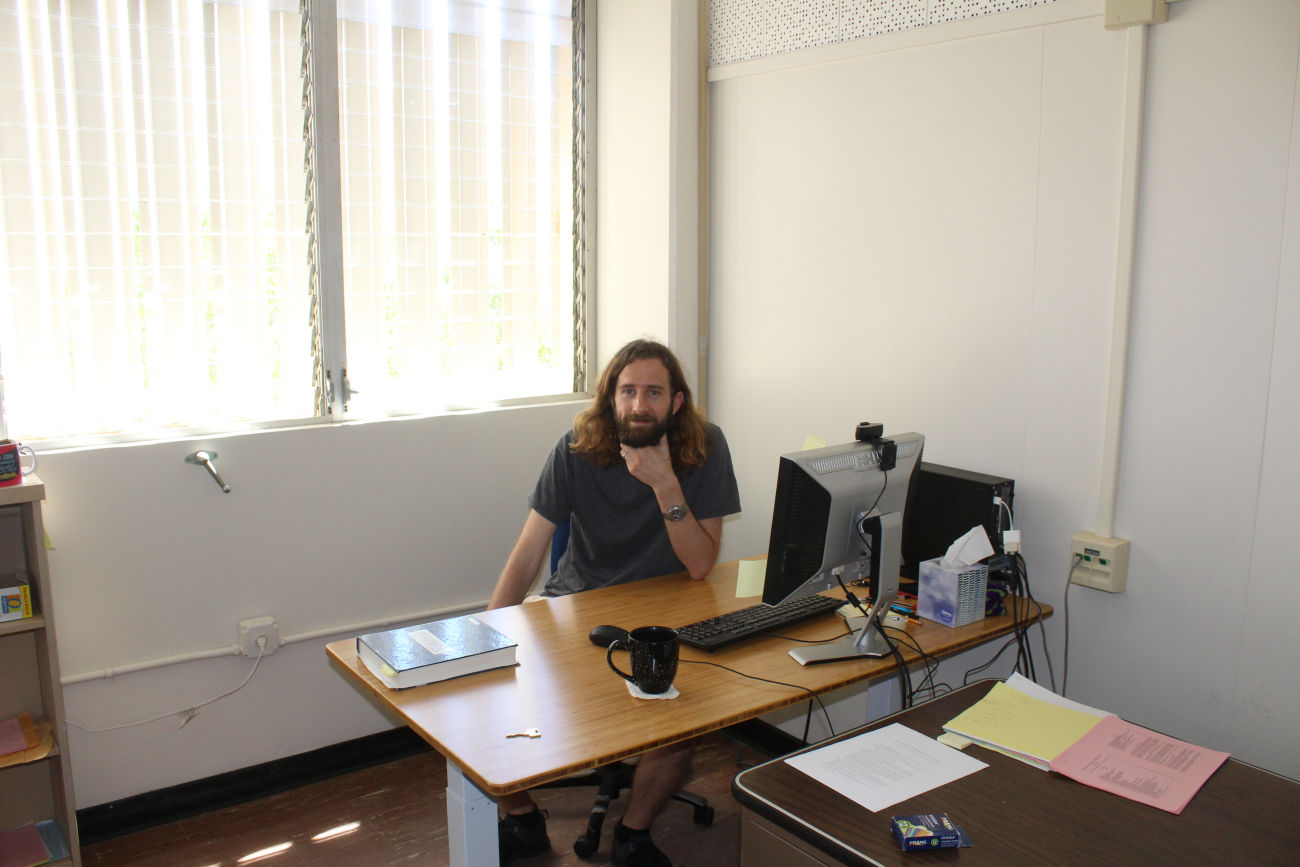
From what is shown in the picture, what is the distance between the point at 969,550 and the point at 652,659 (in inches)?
33.3

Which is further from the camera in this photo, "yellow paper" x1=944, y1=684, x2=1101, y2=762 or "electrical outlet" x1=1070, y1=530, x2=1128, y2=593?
"electrical outlet" x1=1070, y1=530, x2=1128, y2=593

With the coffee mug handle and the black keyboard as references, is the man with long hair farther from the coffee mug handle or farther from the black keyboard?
the coffee mug handle

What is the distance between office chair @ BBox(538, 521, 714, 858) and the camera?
257cm

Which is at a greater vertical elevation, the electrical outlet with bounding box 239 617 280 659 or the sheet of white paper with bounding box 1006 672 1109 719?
the sheet of white paper with bounding box 1006 672 1109 719

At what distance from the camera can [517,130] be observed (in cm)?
327

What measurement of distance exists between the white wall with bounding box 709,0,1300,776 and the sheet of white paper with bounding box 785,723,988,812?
2.80ft

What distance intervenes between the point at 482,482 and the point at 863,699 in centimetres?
137

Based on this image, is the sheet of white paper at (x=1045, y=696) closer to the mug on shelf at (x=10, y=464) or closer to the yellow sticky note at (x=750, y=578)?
the yellow sticky note at (x=750, y=578)

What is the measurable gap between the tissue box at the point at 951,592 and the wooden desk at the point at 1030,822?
55 centimetres

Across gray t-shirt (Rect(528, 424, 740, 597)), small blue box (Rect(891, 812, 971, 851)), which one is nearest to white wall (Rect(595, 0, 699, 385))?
gray t-shirt (Rect(528, 424, 740, 597))

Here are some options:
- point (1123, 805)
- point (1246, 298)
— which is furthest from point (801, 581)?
point (1246, 298)

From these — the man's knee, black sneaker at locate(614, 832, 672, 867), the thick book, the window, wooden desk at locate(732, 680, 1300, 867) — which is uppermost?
the window

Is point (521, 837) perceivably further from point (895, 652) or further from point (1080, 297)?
point (1080, 297)

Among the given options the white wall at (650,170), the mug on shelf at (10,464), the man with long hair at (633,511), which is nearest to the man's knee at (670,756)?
the man with long hair at (633,511)
